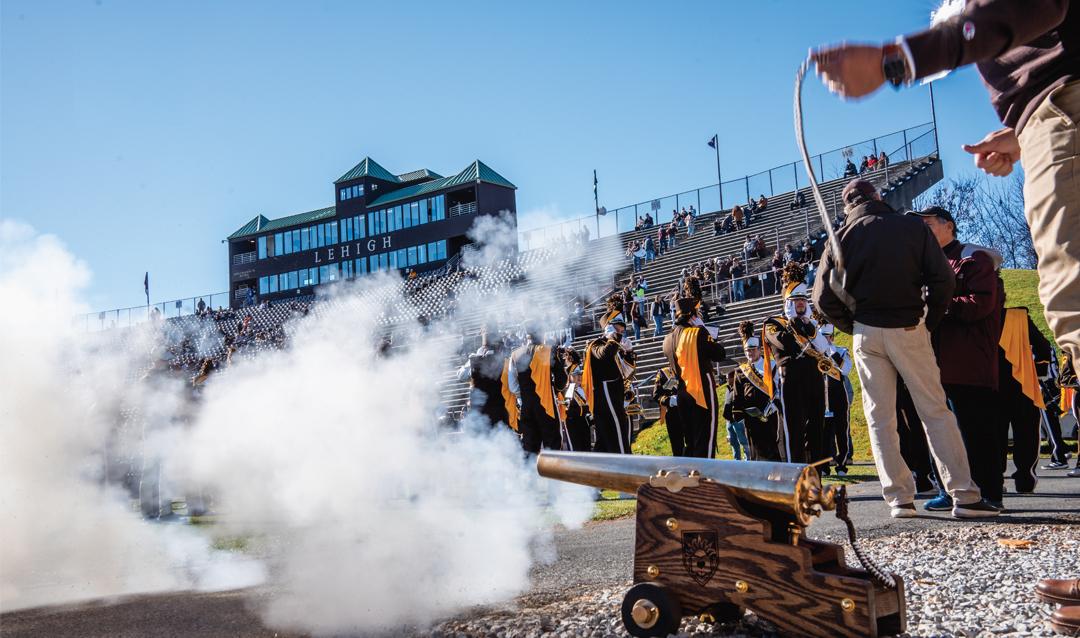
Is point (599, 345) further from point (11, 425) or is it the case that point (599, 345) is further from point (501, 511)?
point (11, 425)

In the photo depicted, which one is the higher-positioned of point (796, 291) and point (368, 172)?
point (368, 172)

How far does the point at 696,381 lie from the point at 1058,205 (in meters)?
7.41

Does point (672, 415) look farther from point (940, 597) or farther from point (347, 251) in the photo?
point (347, 251)

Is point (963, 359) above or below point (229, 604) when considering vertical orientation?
above

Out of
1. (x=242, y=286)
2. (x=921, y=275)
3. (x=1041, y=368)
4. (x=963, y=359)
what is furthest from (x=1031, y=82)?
(x=242, y=286)

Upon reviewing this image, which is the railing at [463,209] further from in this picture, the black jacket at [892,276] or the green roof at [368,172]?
the black jacket at [892,276]

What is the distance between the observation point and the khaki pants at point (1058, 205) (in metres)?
2.57

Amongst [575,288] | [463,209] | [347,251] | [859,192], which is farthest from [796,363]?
[347,251]

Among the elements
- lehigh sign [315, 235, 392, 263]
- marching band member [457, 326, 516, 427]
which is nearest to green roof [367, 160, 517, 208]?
lehigh sign [315, 235, 392, 263]

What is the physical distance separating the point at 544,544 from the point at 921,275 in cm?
353

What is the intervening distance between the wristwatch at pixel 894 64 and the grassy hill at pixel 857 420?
11.0m

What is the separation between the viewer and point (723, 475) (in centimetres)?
312

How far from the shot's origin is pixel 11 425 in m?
7.80

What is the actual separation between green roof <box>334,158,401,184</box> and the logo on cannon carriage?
6378 centimetres
